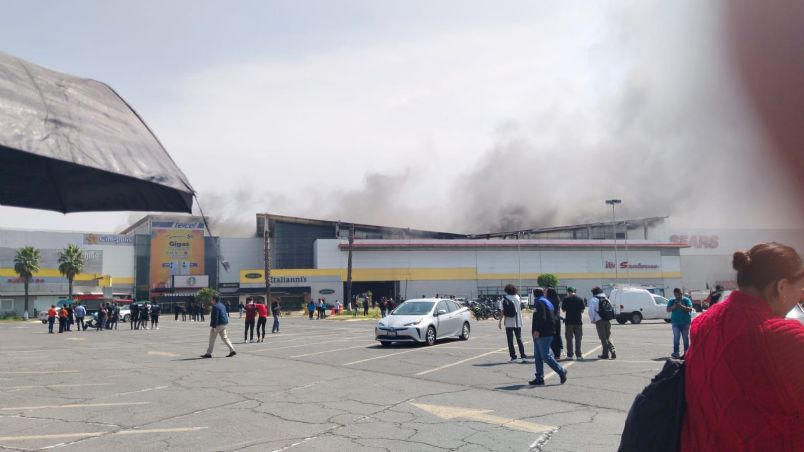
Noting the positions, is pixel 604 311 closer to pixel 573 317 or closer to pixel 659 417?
pixel 573 317

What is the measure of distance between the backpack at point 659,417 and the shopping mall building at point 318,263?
238 ft

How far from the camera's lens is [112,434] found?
278 inches

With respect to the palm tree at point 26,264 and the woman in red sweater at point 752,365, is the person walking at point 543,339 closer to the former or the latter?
the woman in red sweater at point 752,365

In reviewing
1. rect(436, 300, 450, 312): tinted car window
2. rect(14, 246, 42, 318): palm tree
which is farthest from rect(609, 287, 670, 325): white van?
rect(14, 246, 42, 318): palm tree

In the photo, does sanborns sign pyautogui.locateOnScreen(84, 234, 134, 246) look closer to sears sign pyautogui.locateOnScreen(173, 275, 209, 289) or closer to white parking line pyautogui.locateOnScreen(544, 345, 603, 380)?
sears sign pyautogui.locateOnScreen(173, 275, 209, 289)

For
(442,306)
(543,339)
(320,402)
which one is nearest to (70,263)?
(442,306)

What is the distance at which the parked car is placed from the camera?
17734 mm

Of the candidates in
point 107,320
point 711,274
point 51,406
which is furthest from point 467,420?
point 711,274

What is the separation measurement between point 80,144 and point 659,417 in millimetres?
2727

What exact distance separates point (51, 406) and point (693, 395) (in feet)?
29.4

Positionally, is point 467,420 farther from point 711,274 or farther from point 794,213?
point 711,274

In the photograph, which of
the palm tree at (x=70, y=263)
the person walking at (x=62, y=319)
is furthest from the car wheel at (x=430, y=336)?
the palm tree at (x=70, y=263)

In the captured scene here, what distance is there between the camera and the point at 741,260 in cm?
275

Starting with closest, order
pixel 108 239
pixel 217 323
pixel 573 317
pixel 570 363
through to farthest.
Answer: pixel 570 363 < pixel 573 317 < pixel 217 323 < pixel 108 239
